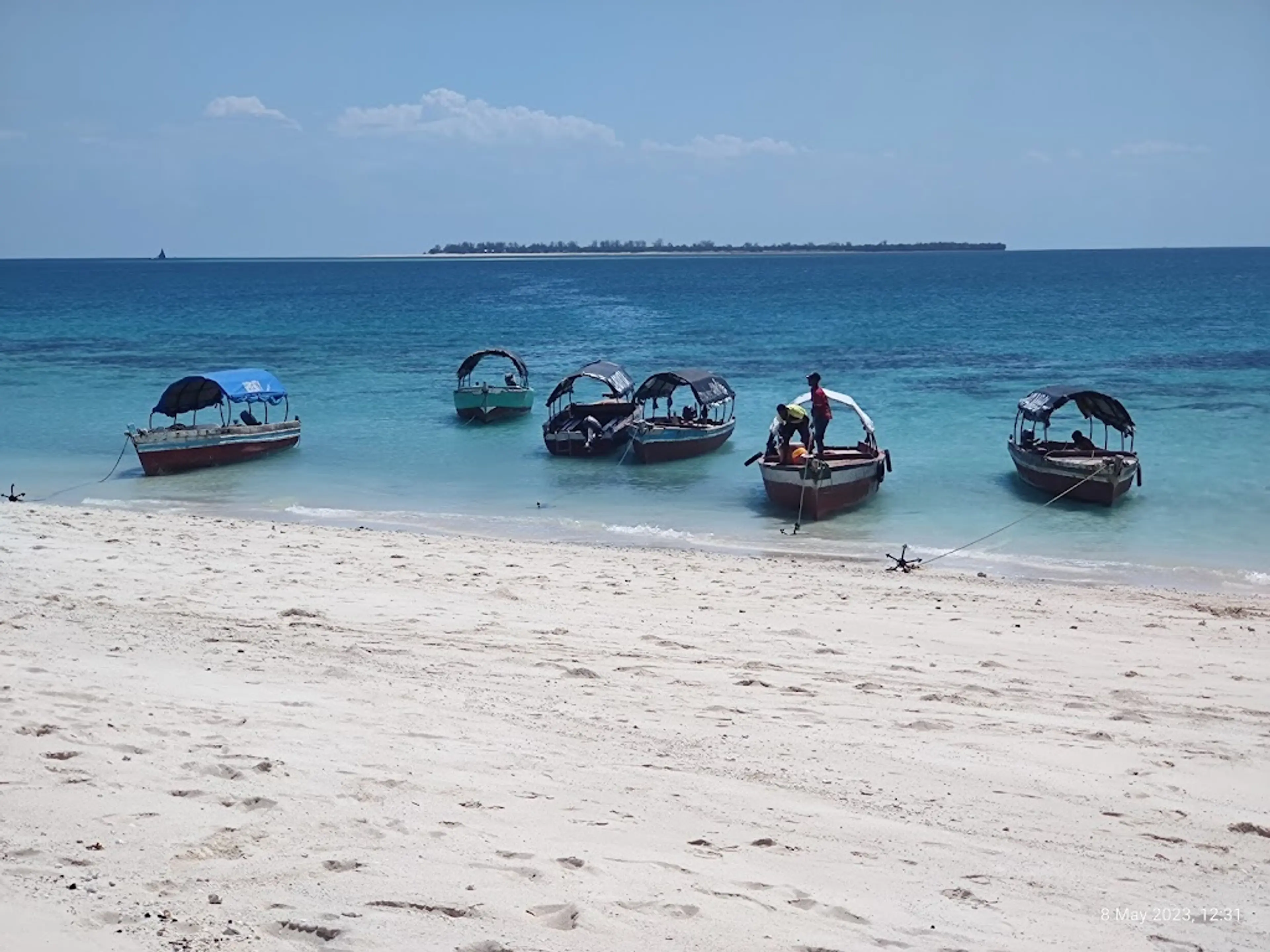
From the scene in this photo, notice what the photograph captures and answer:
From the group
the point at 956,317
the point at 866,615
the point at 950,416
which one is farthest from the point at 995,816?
the point at 956,317

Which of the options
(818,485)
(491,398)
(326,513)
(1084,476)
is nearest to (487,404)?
(491,398)

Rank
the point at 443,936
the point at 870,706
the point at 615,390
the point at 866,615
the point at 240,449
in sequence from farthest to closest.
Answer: the point at 615,390
the point at 240,449
the point at 866,615
the point at 870,706
the point at 443,936

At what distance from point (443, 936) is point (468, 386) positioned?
23.4 metres

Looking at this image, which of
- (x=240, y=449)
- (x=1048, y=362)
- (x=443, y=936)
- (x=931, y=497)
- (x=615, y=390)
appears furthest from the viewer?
(x=1048, y=362)

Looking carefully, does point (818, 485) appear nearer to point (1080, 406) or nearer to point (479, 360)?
point (1080, 406)

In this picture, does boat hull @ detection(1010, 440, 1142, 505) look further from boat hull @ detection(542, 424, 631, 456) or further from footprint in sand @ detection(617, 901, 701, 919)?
footprint in sand @ detection(617, 901, 701, 919)

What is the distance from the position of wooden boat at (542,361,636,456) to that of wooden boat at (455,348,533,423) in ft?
7.07

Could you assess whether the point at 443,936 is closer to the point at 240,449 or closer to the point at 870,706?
the point at 870,706

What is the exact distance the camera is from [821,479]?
16.5 meters

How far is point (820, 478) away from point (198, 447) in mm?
11464

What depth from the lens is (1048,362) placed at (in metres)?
37.6

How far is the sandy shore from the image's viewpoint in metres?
4.65

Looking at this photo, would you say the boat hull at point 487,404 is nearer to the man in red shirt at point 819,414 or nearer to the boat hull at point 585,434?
the boat hull at point 585,434

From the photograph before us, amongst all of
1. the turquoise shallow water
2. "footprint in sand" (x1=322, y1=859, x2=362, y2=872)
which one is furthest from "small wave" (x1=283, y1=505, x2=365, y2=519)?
"footprint in sand" (x1=322, y1=859, x2=362, y2=872)
